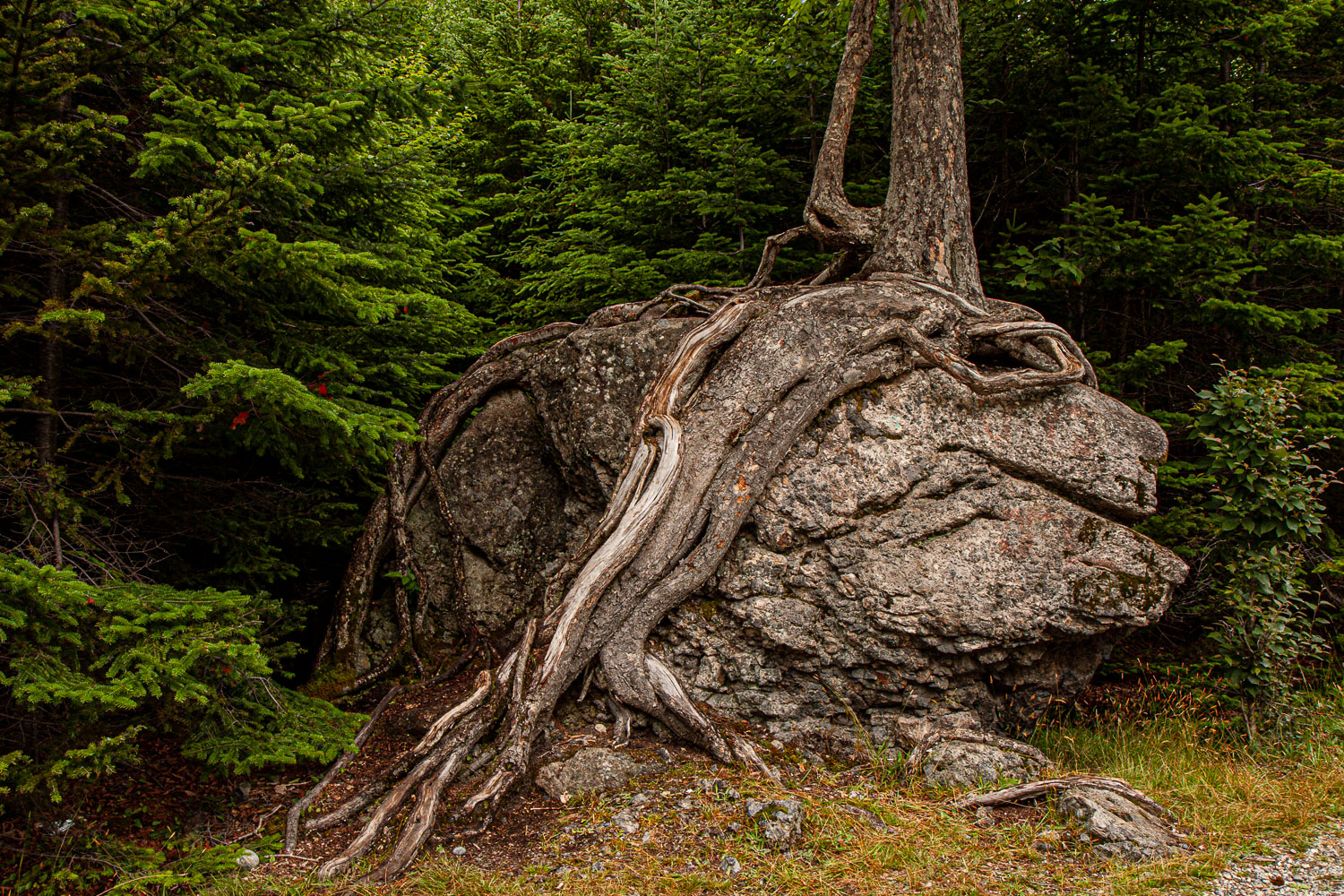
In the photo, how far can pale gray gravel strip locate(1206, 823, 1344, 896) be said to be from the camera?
3.50 meters

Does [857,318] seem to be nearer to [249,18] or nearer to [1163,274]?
[1163,274]

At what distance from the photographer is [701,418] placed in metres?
5.48

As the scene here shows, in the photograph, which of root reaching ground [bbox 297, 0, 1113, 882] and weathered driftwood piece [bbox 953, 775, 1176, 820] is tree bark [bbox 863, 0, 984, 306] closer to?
root reaching ground [bbox 297, 0, 1113, 882]

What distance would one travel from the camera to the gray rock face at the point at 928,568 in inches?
197

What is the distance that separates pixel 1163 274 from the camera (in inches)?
273

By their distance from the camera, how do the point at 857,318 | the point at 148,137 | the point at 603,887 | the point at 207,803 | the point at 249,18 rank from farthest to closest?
the point at 857,318 < the point at 249,18 < the point at 207,803 < the point at 148,137 < the point at 603,887

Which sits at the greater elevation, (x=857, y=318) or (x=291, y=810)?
(x=857, y=318)

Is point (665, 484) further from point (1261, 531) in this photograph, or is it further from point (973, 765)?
point (1261, 531)

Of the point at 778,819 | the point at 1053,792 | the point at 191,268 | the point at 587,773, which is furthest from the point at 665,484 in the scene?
the point at 191,268

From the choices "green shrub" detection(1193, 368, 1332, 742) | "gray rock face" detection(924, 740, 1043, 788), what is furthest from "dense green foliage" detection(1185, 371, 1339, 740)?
"gray rock face" detection(924, 740, 1043, 788)

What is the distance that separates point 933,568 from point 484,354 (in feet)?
14.0

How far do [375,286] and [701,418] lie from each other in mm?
2730

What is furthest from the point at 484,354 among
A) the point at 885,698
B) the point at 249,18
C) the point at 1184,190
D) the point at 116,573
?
the point at 1184,190

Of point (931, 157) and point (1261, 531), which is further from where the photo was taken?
point (931, 157)
